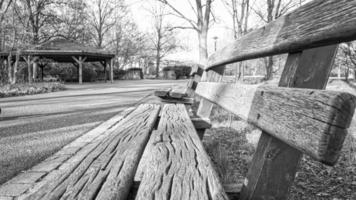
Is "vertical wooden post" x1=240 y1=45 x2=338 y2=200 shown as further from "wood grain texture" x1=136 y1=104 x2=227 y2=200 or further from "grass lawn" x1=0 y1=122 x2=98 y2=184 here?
"grass lawn" x1=0 y1=122 x2=98 y2=184

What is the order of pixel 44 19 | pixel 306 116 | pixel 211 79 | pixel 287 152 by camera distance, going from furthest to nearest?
pixel 44 19, pixel 211 79, pixel 287 152, pixel 306 116

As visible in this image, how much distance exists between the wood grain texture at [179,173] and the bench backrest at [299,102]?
0.20 metres

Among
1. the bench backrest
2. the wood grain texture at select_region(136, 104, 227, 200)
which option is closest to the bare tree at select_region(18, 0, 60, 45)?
the wood grain texture at select_region(136, 104, 227, 200)

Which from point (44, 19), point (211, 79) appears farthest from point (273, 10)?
point (44, 19)

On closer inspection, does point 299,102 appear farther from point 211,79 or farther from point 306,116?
point 211,79

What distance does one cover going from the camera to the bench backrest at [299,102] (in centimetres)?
58

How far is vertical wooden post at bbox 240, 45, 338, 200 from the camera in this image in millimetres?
814

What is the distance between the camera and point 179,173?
0.87m

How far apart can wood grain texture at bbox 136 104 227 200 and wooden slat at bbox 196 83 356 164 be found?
252 mm

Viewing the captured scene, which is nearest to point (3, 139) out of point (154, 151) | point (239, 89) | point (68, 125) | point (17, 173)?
point (68, 125)

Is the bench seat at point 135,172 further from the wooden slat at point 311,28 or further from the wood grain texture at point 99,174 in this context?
the wooden slat at point 311,28

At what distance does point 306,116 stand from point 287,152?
0.23 m

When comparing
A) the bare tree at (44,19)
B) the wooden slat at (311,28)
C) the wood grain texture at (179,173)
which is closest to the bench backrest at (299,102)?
the wooden slat at (311,28)

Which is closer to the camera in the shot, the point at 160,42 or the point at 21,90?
the point at 21,90
